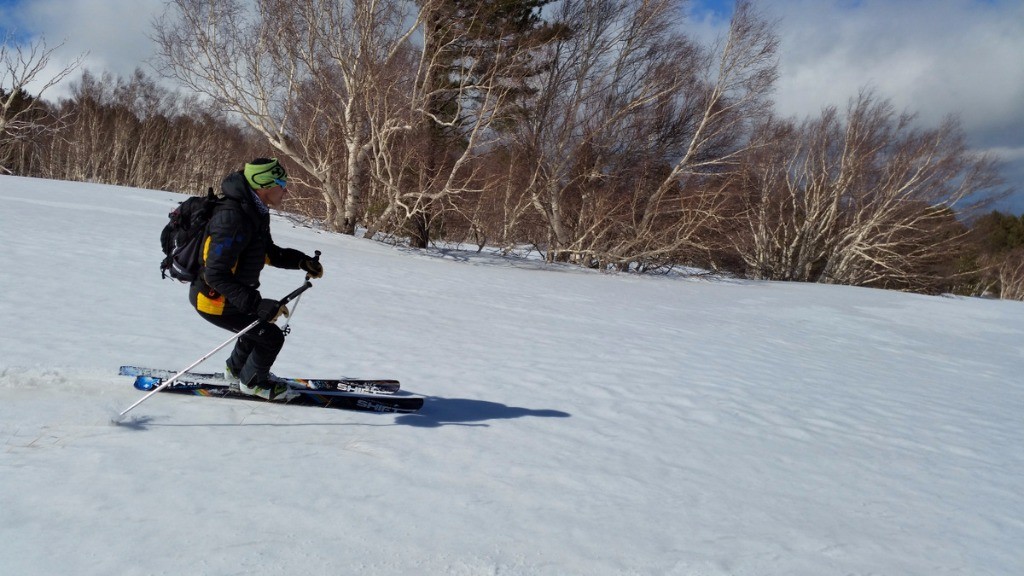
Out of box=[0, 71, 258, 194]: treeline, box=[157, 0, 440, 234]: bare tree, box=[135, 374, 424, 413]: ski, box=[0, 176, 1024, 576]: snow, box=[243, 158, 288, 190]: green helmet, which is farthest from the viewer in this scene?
box=[0, 71, 258, 194]: treeline

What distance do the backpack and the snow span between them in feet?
3.10

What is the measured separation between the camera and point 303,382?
4.84 meters

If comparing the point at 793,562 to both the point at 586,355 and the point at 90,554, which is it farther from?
the point at 586,355

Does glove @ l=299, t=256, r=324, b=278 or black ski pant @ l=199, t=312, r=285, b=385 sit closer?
black ski pant @ l=199, t=312, r=285, b=385

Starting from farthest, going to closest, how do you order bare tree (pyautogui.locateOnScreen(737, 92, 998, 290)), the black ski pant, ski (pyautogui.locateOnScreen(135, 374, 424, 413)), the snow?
bare tree (pyautogui.locateOnScreen(737, 92, 998, 290)) < ski (pyautogui.locateOnScreen(135, 374, 424, 413)) < the black ski pant < the snow

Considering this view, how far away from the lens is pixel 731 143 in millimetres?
23656

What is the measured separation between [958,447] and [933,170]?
31830 millimetres

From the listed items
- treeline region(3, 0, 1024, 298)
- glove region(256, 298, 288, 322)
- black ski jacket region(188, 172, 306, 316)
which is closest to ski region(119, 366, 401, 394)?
black ski jacket region(188, 172, 306, 316)

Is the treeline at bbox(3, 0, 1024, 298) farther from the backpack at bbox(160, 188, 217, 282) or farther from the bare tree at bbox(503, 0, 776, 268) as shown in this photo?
the backpack at bbox(160, 188, 217, 282)

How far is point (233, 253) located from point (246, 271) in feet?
0.84

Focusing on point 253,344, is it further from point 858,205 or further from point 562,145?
point 858,205

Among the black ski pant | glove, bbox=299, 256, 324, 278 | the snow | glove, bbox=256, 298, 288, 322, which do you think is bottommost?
the snow

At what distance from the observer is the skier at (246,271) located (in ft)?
12.8

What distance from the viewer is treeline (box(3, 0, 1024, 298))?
58.5 ft
